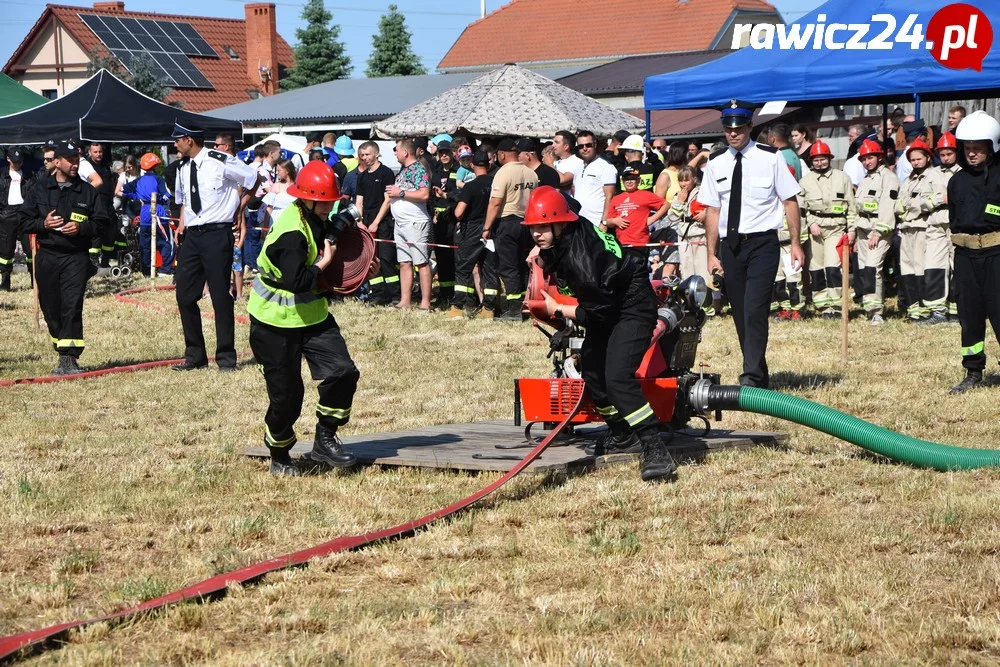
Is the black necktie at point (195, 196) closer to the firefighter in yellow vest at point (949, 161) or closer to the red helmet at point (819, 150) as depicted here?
the firefighter in yellow vest at point (949, 161)

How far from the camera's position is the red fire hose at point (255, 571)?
4.87 m

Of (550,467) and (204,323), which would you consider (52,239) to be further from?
(550,467)

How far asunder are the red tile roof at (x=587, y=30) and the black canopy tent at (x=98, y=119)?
2636cm

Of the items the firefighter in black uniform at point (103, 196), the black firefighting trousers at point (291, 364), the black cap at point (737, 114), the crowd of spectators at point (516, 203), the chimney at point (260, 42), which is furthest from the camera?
the chimney at point (260, 42)

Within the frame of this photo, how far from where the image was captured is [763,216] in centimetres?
962

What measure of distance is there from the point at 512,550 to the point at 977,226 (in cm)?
558

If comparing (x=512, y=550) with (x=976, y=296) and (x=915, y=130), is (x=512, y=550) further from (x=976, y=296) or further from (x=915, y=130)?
(x=915, y=130)

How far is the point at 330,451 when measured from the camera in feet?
26.0

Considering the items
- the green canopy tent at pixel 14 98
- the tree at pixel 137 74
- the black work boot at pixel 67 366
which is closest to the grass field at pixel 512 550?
the black work boot at pixel 67 366

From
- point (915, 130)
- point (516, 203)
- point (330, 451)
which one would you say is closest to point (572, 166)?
point (516, 203)

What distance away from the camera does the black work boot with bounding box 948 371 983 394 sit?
407 inches

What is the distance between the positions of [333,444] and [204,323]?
8822mm

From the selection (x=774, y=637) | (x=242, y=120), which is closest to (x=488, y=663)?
(x=774, y=637)

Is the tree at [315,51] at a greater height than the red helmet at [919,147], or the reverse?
the tree at [315,51]
